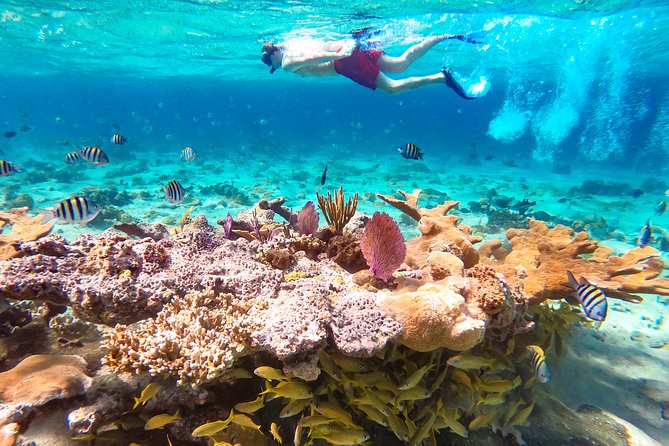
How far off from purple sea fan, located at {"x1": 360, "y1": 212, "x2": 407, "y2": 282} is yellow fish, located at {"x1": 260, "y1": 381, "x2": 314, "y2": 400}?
1.29 meters

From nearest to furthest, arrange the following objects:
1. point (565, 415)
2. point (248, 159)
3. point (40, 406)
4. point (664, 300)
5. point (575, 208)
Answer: point (40, 406)
point (565, 415)
point (664, 300)
point (575, 208)
point (248, 159)

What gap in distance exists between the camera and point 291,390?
8.51 ft

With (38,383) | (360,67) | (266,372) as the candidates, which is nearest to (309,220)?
(266,372)

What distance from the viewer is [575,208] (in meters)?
19.1

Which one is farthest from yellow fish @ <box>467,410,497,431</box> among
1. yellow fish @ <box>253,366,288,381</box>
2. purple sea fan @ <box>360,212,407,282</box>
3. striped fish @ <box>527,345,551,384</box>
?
yellow fish @ <box>253,366,288,381</box>

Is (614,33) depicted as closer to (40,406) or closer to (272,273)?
(272,273)

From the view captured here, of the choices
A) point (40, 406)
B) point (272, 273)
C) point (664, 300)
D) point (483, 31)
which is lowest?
point (664, 300)

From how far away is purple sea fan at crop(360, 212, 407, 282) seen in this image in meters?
3.36

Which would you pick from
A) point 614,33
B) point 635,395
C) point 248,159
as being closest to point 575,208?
point 614,33

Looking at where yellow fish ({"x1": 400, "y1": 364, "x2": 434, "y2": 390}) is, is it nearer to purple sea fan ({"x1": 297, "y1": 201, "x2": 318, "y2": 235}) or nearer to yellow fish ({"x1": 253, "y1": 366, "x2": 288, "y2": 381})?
yellow fish ({"x1": 253, "y1": 366, "x2": 288, "y2": 381})

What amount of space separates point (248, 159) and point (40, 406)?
107 ft

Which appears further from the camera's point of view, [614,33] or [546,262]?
[614,33]

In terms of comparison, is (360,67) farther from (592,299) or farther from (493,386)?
(493,386)

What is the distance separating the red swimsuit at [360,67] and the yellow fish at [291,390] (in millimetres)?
8203
